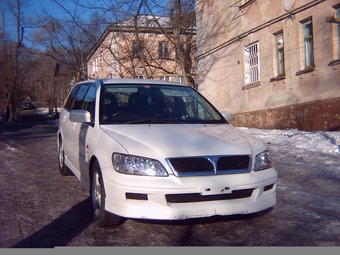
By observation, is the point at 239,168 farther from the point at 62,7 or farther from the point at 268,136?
the point at 62,7

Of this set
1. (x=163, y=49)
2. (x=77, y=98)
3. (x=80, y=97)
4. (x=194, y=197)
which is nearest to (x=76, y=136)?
(x=80, y=97)

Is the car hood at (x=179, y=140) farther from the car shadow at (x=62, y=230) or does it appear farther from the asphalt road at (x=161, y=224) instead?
the car shadow at (x=62, y=230)

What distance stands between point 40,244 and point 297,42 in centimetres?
1248

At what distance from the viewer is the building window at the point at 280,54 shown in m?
15.5

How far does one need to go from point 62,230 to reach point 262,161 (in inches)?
90.9

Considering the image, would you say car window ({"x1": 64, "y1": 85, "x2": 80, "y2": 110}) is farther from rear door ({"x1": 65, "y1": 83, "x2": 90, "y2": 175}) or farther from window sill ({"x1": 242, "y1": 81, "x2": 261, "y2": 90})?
window sill ({"x1": 242, "y1": 81, "x2": 261, "y2": 90})

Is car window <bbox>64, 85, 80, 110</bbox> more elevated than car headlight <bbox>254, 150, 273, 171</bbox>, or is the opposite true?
car window <bbox>64, 85, 80, 110</bbox>

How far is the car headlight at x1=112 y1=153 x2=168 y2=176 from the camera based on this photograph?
4059 millimetres

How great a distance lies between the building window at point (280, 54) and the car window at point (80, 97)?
10.4 metres

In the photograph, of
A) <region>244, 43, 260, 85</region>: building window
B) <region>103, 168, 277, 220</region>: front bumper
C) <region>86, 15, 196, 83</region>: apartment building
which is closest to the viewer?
<region>103, 168, 277, 220</region>: front bumper

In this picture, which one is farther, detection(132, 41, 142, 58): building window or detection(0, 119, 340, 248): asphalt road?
detection(132, 41, 142, 58): building window

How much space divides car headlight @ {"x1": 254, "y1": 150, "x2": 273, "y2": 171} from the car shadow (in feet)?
6.58

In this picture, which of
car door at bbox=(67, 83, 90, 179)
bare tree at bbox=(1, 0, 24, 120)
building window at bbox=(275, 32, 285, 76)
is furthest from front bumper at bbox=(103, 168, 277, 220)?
bare tree at bbox=(1, 0, 24, 120)

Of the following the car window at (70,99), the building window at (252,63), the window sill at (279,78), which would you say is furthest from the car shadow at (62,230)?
the building window at (252,63)
